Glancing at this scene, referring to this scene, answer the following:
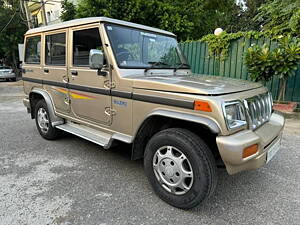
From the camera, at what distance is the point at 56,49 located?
12.0 feet

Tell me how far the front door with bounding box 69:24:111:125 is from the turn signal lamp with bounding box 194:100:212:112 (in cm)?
125

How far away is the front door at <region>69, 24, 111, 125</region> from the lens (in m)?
2.88

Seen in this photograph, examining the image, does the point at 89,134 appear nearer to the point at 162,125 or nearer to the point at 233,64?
the point at 162,125

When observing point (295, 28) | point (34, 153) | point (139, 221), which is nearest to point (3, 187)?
point (34, 153)

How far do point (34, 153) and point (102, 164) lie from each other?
1.33 meters

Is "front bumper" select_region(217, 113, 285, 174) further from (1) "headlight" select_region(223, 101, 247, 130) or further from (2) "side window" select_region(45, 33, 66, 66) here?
(2) "side window" select_region(45, 33, 66, 66)

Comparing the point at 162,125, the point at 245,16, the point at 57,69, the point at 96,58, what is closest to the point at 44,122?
the point at 57,69

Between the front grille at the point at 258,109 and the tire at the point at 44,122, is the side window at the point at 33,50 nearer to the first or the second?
the tire at the point at 44,122

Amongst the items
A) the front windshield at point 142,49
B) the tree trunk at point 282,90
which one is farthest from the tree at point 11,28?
the tree trunk at point 282,90

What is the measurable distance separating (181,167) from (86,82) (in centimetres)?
183

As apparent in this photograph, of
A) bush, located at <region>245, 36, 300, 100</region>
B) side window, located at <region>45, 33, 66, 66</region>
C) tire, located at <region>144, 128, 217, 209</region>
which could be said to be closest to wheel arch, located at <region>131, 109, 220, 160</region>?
tire, located at <region>144, 128, 217, 209</region>

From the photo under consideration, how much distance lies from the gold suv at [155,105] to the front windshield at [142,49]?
0.05ft

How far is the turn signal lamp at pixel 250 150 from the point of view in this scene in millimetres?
1891

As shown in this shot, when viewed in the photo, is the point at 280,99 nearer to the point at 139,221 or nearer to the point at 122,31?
the point at 122,31
